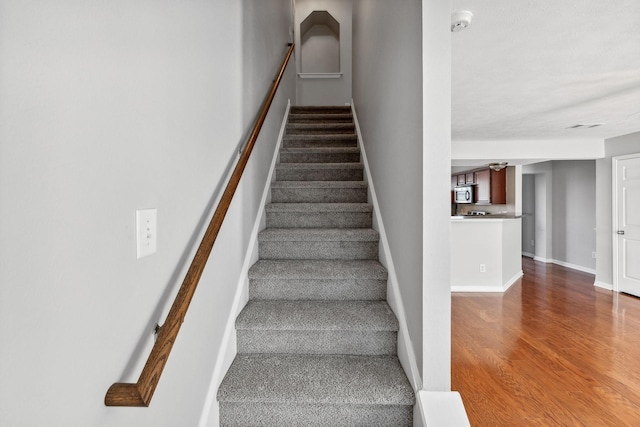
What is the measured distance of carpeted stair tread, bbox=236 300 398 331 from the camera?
1512 millimetres

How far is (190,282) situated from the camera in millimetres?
888

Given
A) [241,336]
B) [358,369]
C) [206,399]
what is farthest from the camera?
[241,336]

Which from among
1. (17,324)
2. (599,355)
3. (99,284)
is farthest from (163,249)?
(599,355)

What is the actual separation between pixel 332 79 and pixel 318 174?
3110mm

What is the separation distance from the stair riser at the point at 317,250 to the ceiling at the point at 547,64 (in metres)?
1.44

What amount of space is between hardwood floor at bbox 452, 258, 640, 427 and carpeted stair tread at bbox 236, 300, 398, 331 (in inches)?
36.0

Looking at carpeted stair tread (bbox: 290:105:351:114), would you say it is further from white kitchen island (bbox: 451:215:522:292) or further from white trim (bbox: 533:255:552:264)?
white trim (bbox: 533:255:552:264)

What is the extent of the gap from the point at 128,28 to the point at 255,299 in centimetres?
141

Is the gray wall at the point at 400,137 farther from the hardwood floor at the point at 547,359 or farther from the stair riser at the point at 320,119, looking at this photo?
the stair riser at the point at 320,119

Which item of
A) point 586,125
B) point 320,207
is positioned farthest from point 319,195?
point 586,125

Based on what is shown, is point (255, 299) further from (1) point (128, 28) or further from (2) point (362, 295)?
(1) point (128, 28)

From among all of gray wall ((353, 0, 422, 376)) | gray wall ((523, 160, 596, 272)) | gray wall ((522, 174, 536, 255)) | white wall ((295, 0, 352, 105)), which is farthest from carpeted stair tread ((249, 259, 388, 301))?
gray wall ((522, 174, 536, 255))

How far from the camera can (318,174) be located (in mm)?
2750

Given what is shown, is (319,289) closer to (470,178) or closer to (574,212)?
(574,212)
